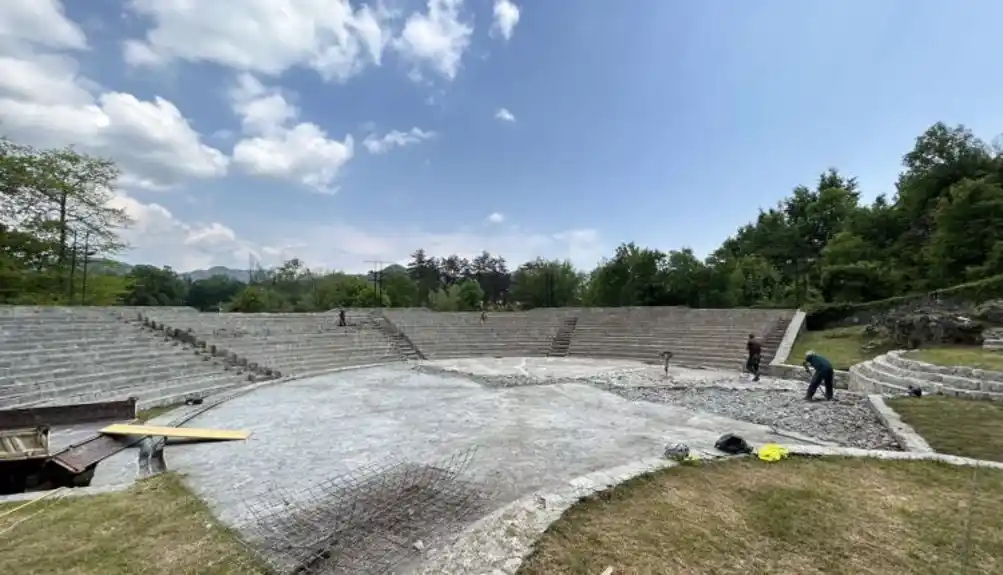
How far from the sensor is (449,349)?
65.2ft

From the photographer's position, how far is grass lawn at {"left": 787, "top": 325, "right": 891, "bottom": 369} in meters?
13.9

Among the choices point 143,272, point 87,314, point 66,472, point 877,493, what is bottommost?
point 66,472

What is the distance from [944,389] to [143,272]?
54902 millimetres

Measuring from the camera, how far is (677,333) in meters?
19.6

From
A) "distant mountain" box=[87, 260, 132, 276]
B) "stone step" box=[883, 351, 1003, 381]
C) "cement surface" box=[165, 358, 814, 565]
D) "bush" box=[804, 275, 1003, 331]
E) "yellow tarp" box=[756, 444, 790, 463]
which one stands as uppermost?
"distant mountain" box=[87, 260, 132, 276]

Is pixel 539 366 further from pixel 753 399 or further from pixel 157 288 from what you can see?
pixel 157 288

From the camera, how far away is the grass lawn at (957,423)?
5.66 meters

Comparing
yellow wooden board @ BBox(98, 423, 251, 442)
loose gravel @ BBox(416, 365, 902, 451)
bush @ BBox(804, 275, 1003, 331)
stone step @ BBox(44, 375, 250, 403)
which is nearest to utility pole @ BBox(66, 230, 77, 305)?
stone step @ BBox(44, 375, 250, 403)

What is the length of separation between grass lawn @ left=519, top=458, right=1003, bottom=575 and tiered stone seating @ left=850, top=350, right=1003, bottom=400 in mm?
4475

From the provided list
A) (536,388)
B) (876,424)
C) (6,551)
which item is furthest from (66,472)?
(876,424)

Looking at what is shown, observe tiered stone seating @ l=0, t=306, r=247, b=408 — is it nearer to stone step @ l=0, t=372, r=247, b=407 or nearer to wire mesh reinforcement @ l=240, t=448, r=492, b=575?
stone step @ l=0, t=372, r=247, b=407

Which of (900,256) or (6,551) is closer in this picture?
(6,551)

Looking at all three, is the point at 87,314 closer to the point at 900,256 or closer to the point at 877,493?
the point at 877,493

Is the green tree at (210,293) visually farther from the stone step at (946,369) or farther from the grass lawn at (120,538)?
the stone step at (946,369)
